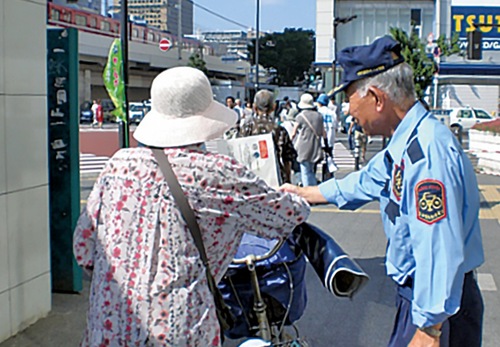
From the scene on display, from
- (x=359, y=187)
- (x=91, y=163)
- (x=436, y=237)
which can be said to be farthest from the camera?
(x=91, y=163)

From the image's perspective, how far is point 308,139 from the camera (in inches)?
409

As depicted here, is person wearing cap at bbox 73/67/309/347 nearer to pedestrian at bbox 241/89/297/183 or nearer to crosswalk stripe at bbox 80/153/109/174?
pedestrian at bbox 241/89/297/183

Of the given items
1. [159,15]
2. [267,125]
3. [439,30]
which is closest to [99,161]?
[267,125]

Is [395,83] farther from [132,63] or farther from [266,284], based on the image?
[132,63]

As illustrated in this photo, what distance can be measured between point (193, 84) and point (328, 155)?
30.9 feet

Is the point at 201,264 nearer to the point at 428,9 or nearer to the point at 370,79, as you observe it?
the point at 370,79

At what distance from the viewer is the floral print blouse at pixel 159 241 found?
2.24m

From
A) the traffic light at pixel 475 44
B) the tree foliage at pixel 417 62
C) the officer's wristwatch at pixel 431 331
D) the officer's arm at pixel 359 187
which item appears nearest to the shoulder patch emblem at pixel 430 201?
the officer's wristwatch at pixel 431 331

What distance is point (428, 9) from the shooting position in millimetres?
49406

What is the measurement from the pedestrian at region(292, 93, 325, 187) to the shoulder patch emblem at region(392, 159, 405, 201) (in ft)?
25.9

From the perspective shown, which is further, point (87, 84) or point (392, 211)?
point (87, 84)

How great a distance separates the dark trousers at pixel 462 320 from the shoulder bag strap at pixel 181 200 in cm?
77

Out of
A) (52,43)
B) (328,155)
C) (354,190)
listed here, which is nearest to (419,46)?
(328,155)

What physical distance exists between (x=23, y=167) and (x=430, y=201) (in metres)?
3.17
